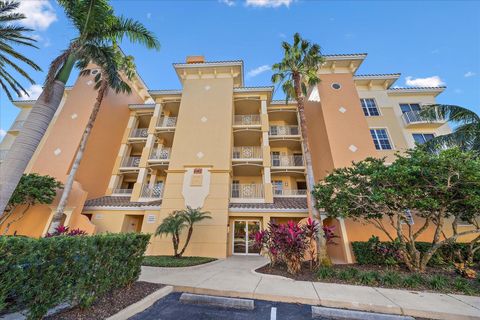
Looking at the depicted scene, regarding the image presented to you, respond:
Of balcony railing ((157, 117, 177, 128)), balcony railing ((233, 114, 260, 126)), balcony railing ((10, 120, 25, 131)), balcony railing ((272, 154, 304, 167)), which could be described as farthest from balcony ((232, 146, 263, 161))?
balcony railing ((10, 120, 25, 131))

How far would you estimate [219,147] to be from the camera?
48.4 feet

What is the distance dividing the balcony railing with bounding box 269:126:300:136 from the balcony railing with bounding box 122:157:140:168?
13.4 meters

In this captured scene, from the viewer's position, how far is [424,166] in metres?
7.19

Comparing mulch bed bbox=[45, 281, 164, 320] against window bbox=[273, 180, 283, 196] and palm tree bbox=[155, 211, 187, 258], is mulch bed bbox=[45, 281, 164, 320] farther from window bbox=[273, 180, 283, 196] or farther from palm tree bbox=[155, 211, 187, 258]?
window bbox=[273, 180, 283, 196]

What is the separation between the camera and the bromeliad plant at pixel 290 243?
743 cm

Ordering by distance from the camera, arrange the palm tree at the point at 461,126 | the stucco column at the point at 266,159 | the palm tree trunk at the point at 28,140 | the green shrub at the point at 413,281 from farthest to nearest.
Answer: the stucco column at the point at 266,159 < the palm tree at the point at 461,126 < the green shrub at the point at 413,281 < the palm tree trunk at the point at 28,140

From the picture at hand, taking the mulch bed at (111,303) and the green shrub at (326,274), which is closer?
the mulch bed at (111,303)

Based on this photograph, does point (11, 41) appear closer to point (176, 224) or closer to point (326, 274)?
point (176, 224)

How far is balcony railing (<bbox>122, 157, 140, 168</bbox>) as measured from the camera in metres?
17.5

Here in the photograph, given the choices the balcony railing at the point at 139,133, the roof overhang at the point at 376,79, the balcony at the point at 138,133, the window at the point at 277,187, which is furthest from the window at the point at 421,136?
the balcony railing at the point at 139,133

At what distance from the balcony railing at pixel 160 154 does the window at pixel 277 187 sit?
9.97 meters

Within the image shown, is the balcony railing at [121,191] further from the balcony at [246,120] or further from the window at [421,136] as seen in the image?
the window at [421,136]

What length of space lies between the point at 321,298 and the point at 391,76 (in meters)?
18.7

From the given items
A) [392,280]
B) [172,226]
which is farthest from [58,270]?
[392,280]
